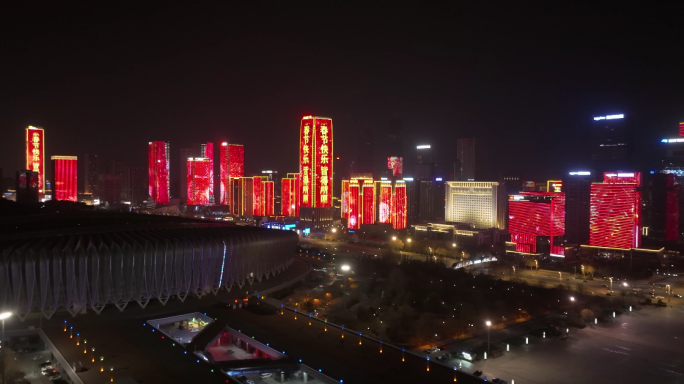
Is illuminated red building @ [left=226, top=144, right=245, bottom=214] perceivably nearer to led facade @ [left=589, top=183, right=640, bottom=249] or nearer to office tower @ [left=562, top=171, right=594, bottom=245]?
office tower @ [left=562, top=171, right=594, bottom=245]

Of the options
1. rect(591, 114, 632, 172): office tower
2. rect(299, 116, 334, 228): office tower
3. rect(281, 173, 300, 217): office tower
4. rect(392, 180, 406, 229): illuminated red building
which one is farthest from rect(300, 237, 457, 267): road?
rect(591, 114, 632, 172): office tower

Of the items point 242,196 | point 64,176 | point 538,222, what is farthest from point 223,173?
point 538,222

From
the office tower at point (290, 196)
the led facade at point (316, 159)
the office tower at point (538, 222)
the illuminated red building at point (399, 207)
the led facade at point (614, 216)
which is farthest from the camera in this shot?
the office tower at point (290, 196)

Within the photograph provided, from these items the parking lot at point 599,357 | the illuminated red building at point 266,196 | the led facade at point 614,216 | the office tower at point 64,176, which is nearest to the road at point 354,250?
the led facade at point 614,216

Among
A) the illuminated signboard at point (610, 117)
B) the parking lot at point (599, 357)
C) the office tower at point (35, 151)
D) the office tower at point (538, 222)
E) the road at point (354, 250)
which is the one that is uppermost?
the illuminated signboard at point (610, 117)

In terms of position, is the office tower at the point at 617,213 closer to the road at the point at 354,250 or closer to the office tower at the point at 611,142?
the office tower at the point at 611,142

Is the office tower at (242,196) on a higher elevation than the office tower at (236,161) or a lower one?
lower

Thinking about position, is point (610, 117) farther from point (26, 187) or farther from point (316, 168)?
point (26, 187)
